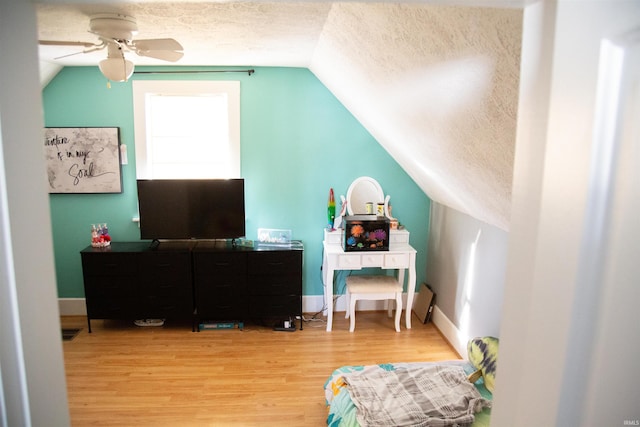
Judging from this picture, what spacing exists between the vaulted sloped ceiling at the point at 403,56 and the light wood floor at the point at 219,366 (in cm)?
148

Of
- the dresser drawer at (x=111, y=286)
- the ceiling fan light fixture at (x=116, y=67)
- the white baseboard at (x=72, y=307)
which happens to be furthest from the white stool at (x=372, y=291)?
the white baseboard at (x=72, y=307)

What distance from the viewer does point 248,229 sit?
3.91 meters

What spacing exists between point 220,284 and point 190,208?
2.54 ft

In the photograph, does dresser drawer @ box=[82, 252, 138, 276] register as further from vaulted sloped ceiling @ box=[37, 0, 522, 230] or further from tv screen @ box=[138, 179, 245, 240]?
vaulted sloped ceiling @ box=[37, 0, 522, 230]

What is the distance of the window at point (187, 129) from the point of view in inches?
144

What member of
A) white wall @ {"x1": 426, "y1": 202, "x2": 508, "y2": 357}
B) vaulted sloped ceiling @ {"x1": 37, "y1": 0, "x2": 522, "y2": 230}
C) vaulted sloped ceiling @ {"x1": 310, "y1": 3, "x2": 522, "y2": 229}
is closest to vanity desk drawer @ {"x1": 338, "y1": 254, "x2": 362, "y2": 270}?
white wall @ {"x1": 426, "y1": 202, "x2": 508, "y2": 357}

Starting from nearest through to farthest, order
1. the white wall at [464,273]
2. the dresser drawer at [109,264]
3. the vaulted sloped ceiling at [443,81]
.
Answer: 1. the vaulted sloped ceiling at [443,81]
2. the white wall at [464,273]
3. the dresser drawer at [109,264]

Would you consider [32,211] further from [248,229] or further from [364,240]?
[248,229]

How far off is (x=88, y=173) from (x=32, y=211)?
3664mm

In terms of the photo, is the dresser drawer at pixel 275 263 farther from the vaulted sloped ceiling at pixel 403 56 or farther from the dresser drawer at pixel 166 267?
the vaulted sloped ceiling at pixel 403 56

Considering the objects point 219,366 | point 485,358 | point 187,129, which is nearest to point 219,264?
point 219,366

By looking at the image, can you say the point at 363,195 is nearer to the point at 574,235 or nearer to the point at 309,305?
the point at 309,305

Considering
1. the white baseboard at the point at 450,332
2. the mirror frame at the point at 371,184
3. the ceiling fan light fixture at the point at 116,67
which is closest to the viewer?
the ceiling fan light fixture at the point at 116,67

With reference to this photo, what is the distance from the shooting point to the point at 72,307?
3.92 m
